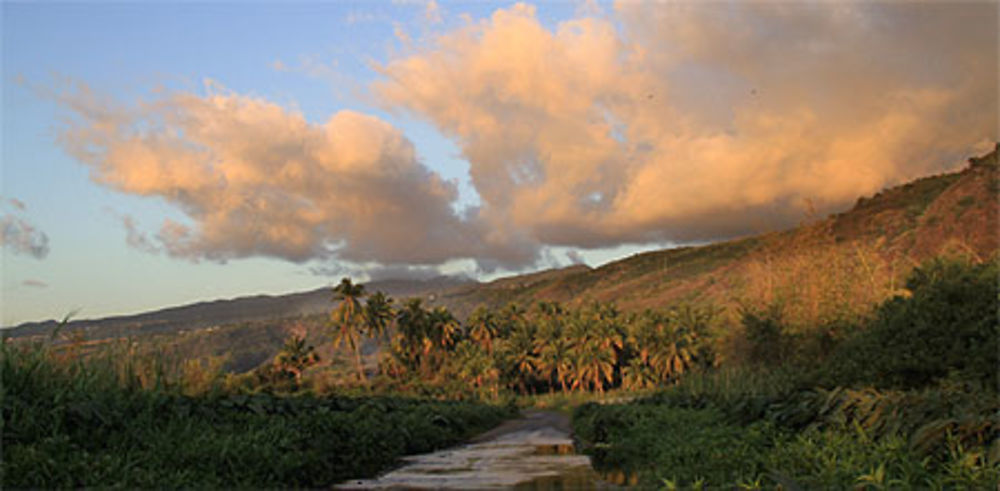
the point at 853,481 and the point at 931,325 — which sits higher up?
the point at 931,325

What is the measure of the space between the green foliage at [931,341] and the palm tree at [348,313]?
88.0 m

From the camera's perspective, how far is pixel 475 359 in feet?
298

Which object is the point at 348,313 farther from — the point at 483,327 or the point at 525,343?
the point at 525,343

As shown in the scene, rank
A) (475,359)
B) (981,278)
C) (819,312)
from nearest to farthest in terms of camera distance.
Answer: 1. (981,278)
2. (819,312)
3. (475,359)

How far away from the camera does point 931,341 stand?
14797mm

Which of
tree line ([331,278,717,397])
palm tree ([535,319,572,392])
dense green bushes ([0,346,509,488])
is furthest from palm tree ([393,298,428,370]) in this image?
dense green bushes ([0,346,509,488])

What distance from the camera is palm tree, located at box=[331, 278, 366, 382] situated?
10081 centimetres

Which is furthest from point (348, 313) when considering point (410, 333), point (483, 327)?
point (483, 327)

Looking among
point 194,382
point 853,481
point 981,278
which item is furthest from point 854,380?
point 194,382

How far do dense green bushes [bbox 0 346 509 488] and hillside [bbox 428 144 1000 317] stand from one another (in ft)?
61.5

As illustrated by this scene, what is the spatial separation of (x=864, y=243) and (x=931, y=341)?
24.3 metres

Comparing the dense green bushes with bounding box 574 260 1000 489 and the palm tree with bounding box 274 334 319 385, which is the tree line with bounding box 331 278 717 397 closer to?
the palm tree with bounding box 274 334 319 385

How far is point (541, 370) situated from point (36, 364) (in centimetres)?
8749

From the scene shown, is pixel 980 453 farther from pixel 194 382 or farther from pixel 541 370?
pixel 541 370
